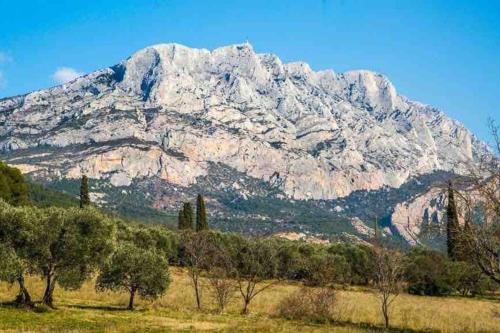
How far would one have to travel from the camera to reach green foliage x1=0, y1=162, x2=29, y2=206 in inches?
3211

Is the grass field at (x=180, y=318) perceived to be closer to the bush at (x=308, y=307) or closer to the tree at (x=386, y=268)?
the bush at (x=308, y=307)

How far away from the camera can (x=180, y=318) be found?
127ft

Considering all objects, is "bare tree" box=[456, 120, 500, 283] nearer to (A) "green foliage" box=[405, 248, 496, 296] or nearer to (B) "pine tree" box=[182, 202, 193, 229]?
(A) "green foliage" box=[405, 248, 496, 296]

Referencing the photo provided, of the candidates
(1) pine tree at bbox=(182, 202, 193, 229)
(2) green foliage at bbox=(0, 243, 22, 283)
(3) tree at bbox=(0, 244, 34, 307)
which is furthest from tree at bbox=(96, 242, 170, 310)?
(1) pine tree at bbox=(182, 202, 193, 229)

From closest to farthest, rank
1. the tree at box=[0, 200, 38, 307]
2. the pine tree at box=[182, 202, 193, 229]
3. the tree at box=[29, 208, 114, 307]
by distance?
1. the tree at box=[0, 200, 38, 307]
2. the tree at box=[29, 208, 114, 307]
3. the pine tree at box=[182, 202, 193, 229]

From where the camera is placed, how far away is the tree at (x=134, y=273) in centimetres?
4394

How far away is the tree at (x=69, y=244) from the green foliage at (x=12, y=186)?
4746 centimetres

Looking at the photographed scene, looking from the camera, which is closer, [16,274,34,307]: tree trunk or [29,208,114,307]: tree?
[16,274,34,307]: tree trunk

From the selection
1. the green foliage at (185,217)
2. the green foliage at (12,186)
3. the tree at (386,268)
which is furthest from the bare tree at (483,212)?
the green foliage at (185,217)

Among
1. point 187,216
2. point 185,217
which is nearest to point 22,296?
point 185,217

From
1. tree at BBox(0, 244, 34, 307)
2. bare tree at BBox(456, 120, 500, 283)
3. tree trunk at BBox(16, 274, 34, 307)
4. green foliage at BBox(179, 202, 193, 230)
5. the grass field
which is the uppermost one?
green foliage at BBox(179, 202, 193, 230)

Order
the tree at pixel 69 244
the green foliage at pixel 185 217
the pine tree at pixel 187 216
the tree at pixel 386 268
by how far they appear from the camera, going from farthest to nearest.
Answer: the pine tree at pixel 187 216, the green foliage at pixel 185 217, the tree at pixel 386 268, the tree at pixel 69 244

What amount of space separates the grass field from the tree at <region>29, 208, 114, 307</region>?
2.60 meters

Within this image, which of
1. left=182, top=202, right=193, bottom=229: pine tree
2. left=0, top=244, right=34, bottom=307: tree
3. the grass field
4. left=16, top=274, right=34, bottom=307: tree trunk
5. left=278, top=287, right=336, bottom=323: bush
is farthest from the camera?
left=182, top=202, right=193, bottom=229: pine tree
